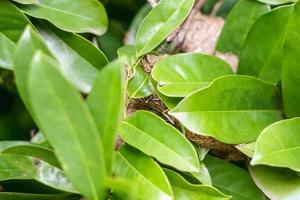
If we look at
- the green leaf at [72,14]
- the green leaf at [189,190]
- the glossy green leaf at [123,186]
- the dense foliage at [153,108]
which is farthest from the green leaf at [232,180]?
the green leaf at [72,14]

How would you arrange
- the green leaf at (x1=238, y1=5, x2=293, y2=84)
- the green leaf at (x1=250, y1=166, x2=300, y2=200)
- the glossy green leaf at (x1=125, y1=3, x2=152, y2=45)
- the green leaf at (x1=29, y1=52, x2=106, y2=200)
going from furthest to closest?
1. the glossy green leaf at (x1=125, y1=3, x2=152, y2=45)
2. the green leaf at (x1=238, y1=5, x2=293, y2=84)
3. the green leaf at (x1=250, y1=166, x2=300, y2=200)
4. the green leaf at (x1=29, y1=52, x2=106, y2=200)

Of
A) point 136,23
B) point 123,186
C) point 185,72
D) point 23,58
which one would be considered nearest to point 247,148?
point 185,72

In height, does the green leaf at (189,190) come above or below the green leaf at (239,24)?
below

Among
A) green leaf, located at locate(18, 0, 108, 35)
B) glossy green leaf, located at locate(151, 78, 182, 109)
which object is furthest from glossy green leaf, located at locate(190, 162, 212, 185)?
green leaf, located at locate(18, 0, 108, 35)

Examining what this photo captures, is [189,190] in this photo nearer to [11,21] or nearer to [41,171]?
[41,171]

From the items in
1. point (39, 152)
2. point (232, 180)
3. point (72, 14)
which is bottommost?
point (232, 180)

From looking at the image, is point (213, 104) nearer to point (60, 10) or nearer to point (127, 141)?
point (127, 141)

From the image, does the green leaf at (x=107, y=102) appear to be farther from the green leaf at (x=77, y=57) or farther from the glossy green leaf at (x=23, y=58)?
the green leaf at (x=77, y=57)

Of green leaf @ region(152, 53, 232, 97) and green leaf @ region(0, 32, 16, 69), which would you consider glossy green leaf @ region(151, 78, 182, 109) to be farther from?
green leaf @ region(0, 32, 16, 69)
